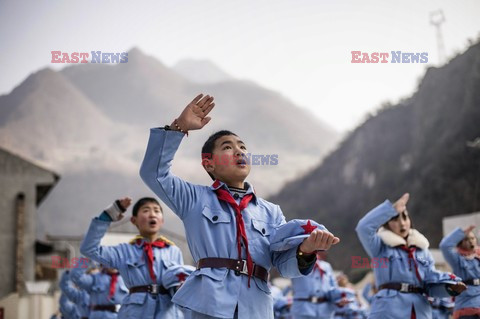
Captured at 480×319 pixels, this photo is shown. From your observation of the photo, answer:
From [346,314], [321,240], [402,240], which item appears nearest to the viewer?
[321,240]

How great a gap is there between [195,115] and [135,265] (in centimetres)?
307

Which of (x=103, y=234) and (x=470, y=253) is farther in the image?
(x=470, y=253)

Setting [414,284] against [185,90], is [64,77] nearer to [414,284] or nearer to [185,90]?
[185,90]

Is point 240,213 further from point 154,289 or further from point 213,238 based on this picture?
point 154,289

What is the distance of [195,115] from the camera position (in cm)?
367

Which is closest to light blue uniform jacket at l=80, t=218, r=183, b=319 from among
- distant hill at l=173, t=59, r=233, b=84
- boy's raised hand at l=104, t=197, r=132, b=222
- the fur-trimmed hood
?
boy's raised hand at l=104, t=197, r=132, b=222

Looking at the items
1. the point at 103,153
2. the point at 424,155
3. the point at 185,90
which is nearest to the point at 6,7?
the point at 424,155

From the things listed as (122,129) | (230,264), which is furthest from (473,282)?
(122,129)

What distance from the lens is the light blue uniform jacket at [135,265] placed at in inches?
241

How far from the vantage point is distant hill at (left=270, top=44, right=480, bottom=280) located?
28531 mm

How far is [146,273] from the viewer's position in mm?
6320

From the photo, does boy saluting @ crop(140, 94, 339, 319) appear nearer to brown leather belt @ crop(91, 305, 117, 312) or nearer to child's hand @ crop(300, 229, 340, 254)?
child's hand @ crop(300, 229, 340, 254)

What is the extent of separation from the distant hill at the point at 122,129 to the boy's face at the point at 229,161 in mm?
54356

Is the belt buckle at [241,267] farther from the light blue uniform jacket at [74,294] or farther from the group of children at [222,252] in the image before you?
the light blue uniform jacket at [74,294]
